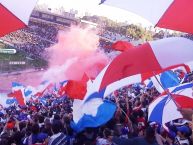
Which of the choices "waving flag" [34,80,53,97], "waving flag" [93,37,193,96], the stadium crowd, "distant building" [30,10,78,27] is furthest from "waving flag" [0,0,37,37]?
"distant building" [30,10,78,27]

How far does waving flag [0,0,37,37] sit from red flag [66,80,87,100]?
377 cm

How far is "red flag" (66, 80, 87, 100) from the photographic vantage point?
8445 mm

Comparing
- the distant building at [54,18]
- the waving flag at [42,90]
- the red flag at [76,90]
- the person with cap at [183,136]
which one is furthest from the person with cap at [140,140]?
the distant building at [54,18]

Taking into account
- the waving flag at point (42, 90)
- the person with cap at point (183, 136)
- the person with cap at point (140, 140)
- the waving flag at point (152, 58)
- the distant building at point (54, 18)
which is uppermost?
the distant building at point (54, 18)

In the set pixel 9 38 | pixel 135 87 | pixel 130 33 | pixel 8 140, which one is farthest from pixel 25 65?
pixel 8 140

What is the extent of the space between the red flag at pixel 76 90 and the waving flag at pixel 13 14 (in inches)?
149

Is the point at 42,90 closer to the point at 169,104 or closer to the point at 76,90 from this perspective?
the point at 76,90

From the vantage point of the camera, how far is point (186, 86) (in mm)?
7004

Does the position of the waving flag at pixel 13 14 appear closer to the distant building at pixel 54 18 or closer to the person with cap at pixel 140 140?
the person with cap at pixel 140 140

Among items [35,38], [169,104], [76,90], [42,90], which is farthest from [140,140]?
[35,38]

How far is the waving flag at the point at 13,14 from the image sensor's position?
464 centimetres

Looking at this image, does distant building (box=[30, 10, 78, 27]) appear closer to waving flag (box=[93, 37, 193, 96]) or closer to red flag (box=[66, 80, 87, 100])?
red flag (box=[66, 80, 87, 100])

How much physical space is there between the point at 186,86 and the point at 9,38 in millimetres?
51791

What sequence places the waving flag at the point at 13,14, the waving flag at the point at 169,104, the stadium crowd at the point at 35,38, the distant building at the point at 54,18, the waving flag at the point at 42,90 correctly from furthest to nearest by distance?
the distant building at the point at 54,18 → the stadium crowd at the point at 35,38 → the waving flag at the point at 42,90 → the waving flag at the point at 169,104 → the waving flag at the point at 13,14
